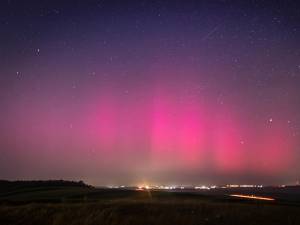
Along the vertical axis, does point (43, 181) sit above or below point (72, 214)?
above

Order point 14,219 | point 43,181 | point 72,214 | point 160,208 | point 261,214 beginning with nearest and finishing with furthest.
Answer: point 14,219 < point 72,214 < point 261,214 < point 160,208 < point 43,181

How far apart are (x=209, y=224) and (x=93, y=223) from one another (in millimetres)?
6749

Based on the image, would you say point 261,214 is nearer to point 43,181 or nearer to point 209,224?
point 209,224

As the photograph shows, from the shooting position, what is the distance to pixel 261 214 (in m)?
30.9

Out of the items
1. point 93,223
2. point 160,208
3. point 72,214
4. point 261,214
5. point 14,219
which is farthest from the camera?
point 160,208

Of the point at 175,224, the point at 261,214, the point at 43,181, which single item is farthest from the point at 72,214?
the point at 43,181

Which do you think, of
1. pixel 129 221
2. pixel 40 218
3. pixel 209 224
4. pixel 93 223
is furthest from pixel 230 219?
pixel 40 218

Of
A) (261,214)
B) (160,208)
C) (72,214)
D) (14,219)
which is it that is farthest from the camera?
(160,208)

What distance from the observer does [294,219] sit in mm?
28562

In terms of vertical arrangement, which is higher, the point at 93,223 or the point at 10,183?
the point at 10,183

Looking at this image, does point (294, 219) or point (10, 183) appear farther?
point (10, 183)

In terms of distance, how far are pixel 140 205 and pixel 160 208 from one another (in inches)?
98.4

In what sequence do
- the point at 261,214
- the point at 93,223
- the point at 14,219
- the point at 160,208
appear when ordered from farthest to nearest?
the point at 160,208 < the point at 261,214 < the point at 14,219 < the point at 93,223

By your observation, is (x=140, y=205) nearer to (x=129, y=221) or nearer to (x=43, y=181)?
(x=129, y=221)
